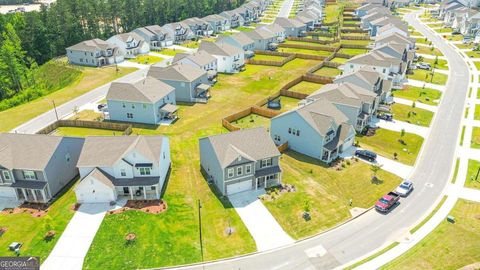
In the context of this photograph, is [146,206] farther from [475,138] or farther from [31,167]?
[475,138]

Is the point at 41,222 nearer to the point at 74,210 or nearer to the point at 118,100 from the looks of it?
the point at 74,210

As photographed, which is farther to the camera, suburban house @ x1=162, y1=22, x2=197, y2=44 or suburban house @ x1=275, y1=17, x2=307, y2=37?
suburban house @ x1=275, y1=17, x2=307, y2=37

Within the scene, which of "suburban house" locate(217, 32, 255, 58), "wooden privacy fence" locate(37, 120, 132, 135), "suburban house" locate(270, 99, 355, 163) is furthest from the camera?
"suburban house" locate(217, 32, 255, 58)

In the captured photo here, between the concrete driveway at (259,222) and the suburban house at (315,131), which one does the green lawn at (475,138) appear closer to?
the suburban house at (315,131)

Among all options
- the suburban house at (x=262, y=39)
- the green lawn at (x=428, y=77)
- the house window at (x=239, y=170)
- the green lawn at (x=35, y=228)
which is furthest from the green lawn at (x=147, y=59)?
the green lawn at (x=428, y=77)

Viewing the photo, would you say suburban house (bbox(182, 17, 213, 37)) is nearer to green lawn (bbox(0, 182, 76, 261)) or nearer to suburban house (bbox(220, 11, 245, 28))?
suburban house (bbox(220, 11, 245, 28))

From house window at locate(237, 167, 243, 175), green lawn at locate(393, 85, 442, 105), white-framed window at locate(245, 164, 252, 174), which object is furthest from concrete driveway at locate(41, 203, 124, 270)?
green lawn at locate(393, 85, 442, 105)

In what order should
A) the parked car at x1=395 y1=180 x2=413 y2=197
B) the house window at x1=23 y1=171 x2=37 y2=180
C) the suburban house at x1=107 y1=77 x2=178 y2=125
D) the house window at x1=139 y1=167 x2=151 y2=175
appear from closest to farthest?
the house window at x1=23 y1=171 x2=37 y2=180 < the house window at x1=139 y1=167 x2=151 y2=175 < the parked car at x1=395 y1=180 x2=413 y2=197 < the suburban house at x1=107 y1=77 x2=178 y2=125

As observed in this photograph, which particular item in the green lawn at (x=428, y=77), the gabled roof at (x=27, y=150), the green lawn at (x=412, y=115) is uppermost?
the gabled roof at (x=27, y=150)
